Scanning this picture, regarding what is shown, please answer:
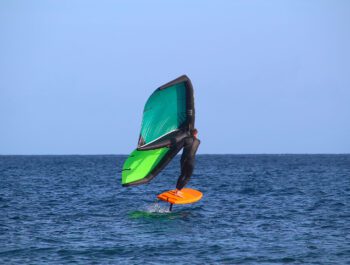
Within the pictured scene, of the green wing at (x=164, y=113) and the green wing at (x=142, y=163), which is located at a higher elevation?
the green wing at (x=164, y=113)

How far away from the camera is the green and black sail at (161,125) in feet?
82.2

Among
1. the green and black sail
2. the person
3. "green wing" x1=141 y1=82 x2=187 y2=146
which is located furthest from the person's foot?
"green wing" x1=141 y1=82 x2=187 y2=146

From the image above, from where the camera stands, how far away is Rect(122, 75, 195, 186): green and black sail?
25047 mm

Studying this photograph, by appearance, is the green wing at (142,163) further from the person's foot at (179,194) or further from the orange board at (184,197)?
the person's foot at (179,194)

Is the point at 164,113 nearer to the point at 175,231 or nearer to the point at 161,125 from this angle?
the point at 161,125

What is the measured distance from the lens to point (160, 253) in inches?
874

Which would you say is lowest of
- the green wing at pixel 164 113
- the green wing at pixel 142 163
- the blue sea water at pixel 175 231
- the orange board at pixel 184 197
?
the blue sea water at pixel 175 231

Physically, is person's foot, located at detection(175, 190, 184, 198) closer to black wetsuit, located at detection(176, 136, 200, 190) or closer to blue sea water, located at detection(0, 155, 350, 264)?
blue sea water, located at detection(0, 155, 350, 264)

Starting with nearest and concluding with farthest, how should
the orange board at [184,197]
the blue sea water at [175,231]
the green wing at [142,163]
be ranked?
the blue sea water at [175,231] < the green wing at [142,163] < the orange board at [184,197]

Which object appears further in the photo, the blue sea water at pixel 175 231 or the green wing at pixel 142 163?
the green wing at pixel 142 163

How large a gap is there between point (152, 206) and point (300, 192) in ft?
48.0

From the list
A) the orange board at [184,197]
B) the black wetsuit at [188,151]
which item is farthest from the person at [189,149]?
the orange board at [184,197]

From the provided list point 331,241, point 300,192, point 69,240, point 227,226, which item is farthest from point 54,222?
point 300,192

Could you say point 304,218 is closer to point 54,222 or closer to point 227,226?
point 227,226
